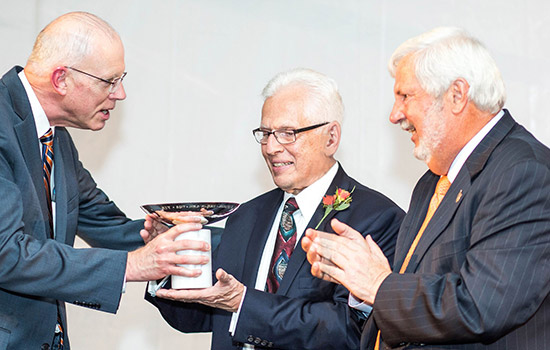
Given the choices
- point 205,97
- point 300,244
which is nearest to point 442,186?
point 300,244

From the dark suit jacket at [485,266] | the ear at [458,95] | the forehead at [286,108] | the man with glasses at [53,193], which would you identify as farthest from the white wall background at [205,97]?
the dark suit jacket at [485,266]

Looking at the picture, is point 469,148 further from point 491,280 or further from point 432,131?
point 491,280

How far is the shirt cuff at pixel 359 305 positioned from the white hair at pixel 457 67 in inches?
31.7

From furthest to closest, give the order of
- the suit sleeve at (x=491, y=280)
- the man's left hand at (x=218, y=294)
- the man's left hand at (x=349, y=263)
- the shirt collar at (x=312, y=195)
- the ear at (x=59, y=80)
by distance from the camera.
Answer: the shirt collar at (x=312, y=195)
the ear at (x=59, y=80)
the man's left hand at (x=218, y=294)
the man's left hand at (x=349, y=263)
the suit sleeve at (x=491, y=280)

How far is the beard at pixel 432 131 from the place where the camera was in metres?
2.55

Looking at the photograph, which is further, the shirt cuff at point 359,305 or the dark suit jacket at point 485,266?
the shirt cuff at point 359,305

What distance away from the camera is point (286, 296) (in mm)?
3064

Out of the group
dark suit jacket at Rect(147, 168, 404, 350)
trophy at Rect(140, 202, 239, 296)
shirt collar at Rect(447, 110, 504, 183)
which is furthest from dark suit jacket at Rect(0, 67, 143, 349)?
shirt collar at Rect(447, 110, 504, 183)

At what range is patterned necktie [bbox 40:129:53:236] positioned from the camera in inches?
122

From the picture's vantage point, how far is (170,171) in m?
4.56

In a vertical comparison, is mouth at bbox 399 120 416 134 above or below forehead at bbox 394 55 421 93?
below

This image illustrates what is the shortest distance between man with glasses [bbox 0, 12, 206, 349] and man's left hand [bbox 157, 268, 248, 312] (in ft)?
0.33

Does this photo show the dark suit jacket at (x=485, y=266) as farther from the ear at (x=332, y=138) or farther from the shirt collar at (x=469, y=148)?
the ear at (x=332, y=138)

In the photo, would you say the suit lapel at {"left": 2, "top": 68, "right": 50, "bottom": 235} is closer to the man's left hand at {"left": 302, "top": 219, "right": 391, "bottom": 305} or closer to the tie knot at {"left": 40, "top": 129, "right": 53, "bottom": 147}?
the tie knot at {"left": 40, "top": 129, "right": 53, "bottom": 147}
